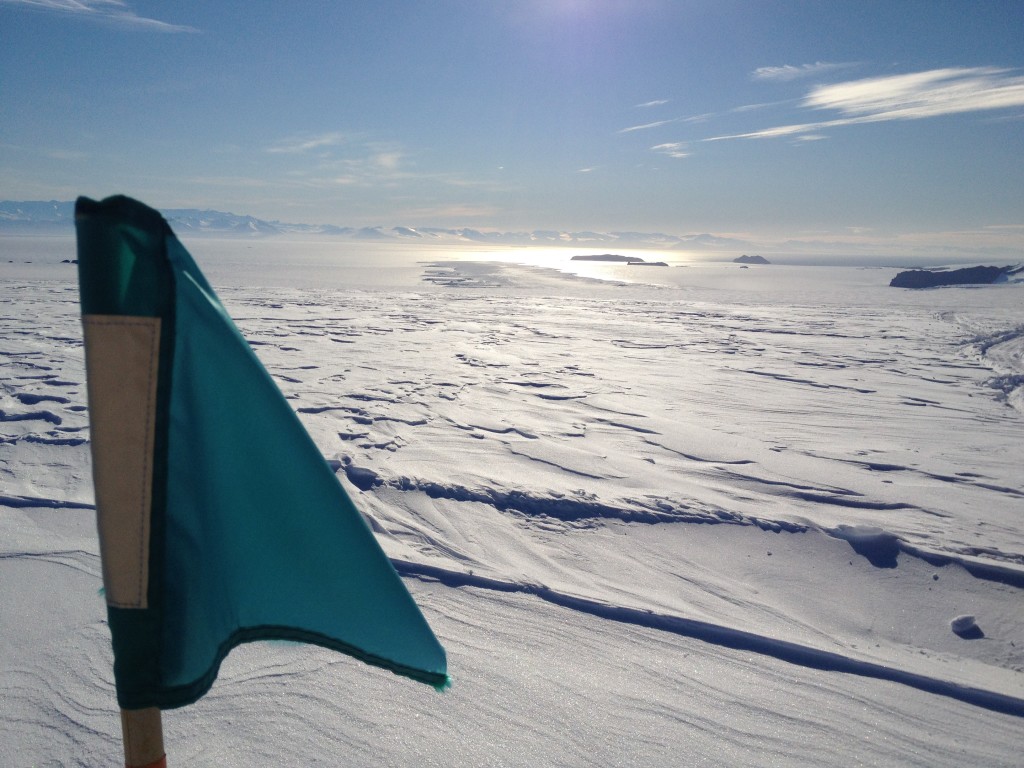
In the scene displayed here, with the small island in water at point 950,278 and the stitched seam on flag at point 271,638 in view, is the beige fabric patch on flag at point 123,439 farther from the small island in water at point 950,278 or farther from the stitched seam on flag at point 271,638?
the small island in water at point 950,278

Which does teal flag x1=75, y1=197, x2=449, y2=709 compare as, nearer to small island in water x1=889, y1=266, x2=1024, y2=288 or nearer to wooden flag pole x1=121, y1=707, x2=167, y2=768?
wooden flag pole x1=121, y1=707, x2=167, y2=768

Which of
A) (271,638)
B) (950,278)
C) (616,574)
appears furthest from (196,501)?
(950,278)

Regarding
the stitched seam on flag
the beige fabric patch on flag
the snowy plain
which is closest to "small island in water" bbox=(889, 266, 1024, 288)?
the snowy plain

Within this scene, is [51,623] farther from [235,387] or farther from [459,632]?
[235,387]

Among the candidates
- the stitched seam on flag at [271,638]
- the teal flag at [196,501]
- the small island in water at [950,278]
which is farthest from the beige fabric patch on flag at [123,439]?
the small island in water at [950,278]

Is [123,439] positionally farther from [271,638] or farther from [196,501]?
[271,638]

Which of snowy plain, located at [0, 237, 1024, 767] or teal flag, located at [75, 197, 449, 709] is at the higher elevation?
teal flag, located at [75, 197, 449, 709]

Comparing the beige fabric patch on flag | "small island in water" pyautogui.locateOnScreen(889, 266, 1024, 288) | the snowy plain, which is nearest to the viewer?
the beige fabric patch on flag

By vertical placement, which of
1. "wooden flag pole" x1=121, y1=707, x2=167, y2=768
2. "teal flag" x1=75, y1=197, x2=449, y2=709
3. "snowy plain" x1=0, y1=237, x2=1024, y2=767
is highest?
"teal flag" x1=75, y1=197, x2=449, y2=709
